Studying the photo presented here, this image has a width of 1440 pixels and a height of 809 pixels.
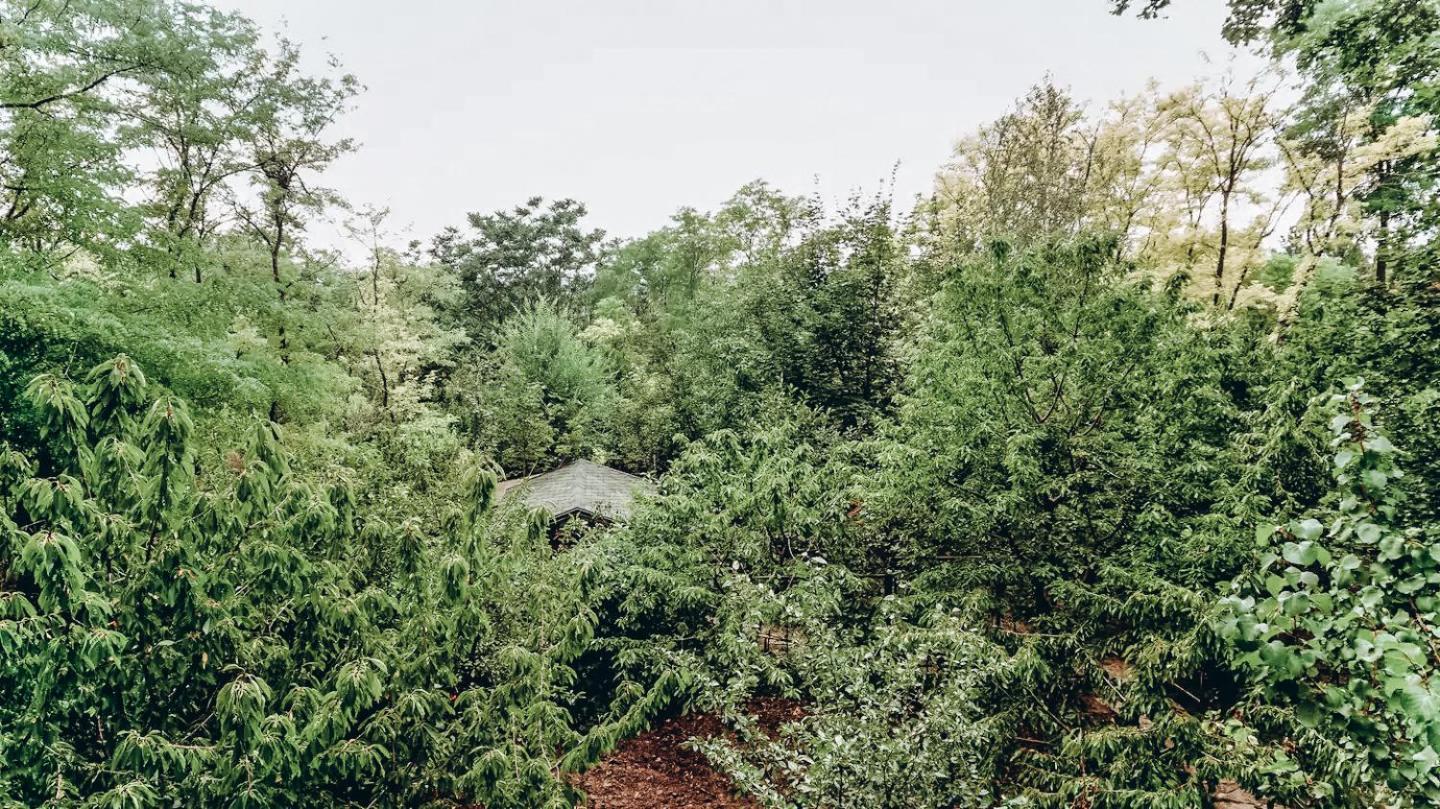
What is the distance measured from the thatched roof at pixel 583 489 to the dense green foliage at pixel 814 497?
6.34 feet

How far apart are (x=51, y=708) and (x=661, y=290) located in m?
39.1

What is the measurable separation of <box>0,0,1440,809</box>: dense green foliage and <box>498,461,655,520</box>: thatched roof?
1.93m

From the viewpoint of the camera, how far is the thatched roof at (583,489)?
16.1 meters

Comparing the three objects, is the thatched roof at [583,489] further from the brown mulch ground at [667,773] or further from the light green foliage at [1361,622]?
the light green foliage at [1361,622]

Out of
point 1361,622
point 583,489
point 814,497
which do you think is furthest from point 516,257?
point 1361,622

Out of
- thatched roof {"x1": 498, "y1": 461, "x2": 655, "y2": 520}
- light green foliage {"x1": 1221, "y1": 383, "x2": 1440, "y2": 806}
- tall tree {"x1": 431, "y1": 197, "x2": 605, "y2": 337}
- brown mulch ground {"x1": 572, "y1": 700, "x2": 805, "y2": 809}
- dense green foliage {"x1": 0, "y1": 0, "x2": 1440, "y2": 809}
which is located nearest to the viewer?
light green foliage {"x1": 1221, "y1": 383, "x2": 1440, "y2": 806}

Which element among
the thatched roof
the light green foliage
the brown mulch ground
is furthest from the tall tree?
the light green foliage

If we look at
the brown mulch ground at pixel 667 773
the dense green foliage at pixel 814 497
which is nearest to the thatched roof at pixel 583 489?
the dense green foliage at pixel 814 497

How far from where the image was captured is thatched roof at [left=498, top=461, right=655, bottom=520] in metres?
16.1

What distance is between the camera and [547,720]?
15.8ft

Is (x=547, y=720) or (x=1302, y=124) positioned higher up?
(x=1302, y=124)

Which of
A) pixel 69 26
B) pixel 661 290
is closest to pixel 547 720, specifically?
pixel 69 26

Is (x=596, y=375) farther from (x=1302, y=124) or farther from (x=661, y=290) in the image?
(x=1302, y=124)

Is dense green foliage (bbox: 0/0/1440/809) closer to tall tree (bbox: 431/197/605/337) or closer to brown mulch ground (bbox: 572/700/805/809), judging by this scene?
brown mulch ground (bbox: 572/700/805/809)
